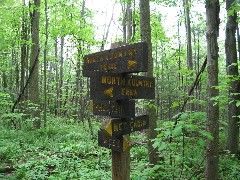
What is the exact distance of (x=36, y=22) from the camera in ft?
41.3

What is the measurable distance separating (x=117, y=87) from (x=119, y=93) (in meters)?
0.09

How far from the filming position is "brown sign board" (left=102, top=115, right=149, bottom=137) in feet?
10.1

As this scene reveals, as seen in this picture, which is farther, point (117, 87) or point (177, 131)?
point (177, 131)

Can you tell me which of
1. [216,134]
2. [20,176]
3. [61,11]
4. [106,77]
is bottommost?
[20,176]

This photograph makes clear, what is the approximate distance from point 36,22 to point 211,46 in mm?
10349

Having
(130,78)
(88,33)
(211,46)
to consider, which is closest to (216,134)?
(211,46)

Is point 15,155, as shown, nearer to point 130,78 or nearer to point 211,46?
point 130,78

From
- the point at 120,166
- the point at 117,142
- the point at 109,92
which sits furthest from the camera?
the point at 120,166

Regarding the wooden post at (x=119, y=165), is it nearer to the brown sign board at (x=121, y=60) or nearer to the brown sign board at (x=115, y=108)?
the brown sign board at (x=115, y=108)

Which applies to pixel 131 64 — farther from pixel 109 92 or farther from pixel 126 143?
pixel 126 143

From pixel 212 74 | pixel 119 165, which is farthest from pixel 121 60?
pixel 212 74

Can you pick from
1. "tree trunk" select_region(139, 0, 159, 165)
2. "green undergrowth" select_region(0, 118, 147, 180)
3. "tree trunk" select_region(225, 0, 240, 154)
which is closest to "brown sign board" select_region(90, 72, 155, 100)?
"green undergrowth" select_region(0, 118, 147, 180)

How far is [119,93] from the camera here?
3.09 meters

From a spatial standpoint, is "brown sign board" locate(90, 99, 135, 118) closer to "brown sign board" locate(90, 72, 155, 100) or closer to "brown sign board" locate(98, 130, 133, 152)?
"brown sign board" locate(90, 72, 155, 100)
